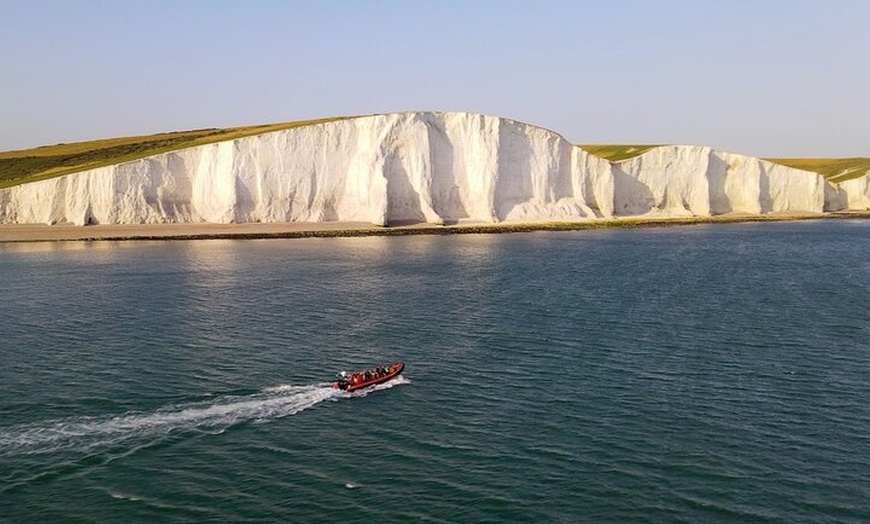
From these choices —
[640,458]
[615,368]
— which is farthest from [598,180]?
[640,458]

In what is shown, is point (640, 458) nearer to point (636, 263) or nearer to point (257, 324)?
point (257, 324)

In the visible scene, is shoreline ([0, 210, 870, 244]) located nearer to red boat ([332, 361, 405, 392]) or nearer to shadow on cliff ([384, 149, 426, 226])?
shadow on cliff ([384, 149, 426, 226])

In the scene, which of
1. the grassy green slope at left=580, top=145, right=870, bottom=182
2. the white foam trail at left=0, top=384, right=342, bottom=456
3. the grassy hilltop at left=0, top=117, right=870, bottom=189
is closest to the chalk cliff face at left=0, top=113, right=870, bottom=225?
the grassy hilltop at left=0, top=117, right=870, bottom=189

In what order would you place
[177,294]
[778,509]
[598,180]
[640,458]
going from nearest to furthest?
1. [778,509]
2. [640,458]
3. [177,294]
4. [598,180]

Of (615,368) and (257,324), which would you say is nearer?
(615,368)

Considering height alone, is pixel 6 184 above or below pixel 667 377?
above

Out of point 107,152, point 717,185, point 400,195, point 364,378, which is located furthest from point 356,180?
point 364,378
